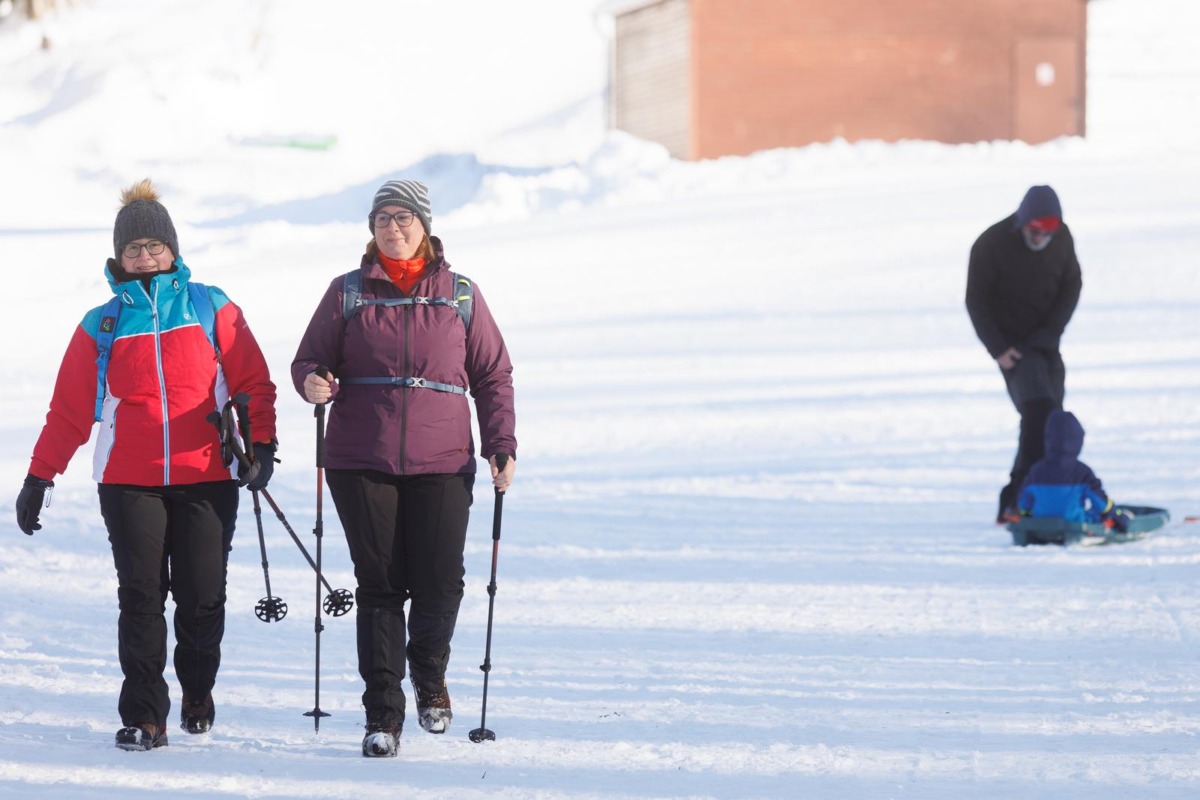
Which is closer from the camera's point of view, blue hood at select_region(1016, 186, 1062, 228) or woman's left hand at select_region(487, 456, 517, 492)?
woman's left hand at select_region(487, 456, 517, 492)

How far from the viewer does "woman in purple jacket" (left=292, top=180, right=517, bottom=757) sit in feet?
16.6

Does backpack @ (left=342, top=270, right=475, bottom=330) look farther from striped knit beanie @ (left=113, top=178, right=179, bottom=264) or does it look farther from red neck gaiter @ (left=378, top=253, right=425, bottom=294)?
striped knit beanie @ (left=113, top=178, right=179, bottom=264)

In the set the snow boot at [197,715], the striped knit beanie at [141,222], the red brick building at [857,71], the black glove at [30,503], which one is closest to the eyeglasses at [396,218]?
the striped knit beanie at [141,222]

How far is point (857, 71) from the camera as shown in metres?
35.2

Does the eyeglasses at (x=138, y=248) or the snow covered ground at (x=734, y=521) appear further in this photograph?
the eyeglasses at (x=138, y=248)

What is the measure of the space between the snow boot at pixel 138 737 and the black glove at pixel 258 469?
28.6 inches

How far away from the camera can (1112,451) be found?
38.2 feet

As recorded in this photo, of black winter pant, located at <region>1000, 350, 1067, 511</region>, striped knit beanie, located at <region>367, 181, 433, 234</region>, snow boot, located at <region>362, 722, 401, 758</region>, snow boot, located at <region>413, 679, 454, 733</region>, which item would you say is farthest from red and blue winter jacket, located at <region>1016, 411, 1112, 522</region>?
snow boot, located at <region>362, 722, 401, 758</region>

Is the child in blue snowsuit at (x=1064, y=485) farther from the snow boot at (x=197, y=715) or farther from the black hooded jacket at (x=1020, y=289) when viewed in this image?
the snow boot at (x=197, y=715)

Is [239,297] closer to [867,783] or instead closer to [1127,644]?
[1127,644]

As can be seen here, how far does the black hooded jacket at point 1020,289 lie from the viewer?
9.24 m

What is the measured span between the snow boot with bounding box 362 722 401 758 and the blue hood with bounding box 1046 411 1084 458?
4.71 metres

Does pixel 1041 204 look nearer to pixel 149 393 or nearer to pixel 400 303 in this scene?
pixel 400 303

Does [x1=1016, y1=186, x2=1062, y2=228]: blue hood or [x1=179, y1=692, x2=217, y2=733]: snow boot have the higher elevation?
[x1=1016, y1=186, x2=1062, y2=228]: blue hood
